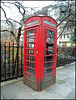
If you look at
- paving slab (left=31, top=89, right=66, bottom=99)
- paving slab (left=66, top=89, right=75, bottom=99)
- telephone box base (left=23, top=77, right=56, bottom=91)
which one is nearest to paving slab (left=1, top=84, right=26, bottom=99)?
telephone box base (left=23, top=77, right=56, bottom=91)

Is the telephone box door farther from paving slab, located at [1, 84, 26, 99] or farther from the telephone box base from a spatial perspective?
paving slab, located at [1, 84, 26, 99]

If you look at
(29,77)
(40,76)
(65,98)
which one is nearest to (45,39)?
(40,76)

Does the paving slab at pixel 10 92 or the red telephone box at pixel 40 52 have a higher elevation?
the red telephone box at pixel 40 52

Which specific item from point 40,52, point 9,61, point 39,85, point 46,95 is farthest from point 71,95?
point 9,61

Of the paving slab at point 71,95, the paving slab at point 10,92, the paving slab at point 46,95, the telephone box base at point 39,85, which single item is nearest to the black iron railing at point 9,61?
the paving slab at point 10,92

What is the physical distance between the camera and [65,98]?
90.2 inches

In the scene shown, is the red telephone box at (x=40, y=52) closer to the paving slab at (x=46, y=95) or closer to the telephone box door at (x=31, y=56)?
the telephone box door at (x=31, y=56)

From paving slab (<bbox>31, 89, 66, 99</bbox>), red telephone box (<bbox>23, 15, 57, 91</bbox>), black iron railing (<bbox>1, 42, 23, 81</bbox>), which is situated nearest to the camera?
paving slab (<bbox>31, 89, 66, 99</bbox>)

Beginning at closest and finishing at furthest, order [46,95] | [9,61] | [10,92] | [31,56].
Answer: [46,95], [10,92], [31,56], [9,61]

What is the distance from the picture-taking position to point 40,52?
2467mm

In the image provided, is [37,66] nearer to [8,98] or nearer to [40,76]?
[40,76]

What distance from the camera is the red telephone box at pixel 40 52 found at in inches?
97.6

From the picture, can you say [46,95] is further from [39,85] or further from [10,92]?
[10,92]

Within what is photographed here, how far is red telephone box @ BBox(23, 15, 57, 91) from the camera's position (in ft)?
8.13
